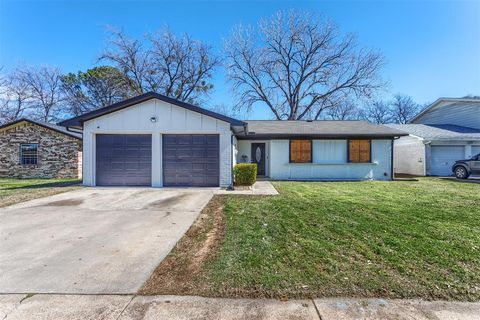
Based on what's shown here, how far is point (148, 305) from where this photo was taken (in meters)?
2.36

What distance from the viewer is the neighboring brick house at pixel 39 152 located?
14.6 meters

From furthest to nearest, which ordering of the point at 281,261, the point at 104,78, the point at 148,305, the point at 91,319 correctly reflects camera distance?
the point at 104,78
the point at 281,261
the point at 148,305
the point at 91,319

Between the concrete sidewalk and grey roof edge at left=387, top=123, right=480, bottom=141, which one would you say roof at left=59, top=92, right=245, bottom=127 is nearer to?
the concrete sidewalk

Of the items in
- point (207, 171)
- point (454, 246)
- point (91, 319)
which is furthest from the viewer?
point (207, 171)

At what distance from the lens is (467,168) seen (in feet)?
43.0

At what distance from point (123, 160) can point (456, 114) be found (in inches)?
956

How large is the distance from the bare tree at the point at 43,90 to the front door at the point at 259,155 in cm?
2561

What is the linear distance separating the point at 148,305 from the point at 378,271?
266 centimetres

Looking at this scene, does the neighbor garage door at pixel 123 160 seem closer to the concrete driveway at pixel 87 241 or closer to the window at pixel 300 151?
the concrete driveway at pixel 87 241

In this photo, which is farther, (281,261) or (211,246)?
(211,246)

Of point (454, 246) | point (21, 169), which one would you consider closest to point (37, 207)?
point (454, 246)

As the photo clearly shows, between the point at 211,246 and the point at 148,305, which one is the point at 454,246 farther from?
the point at 148,305

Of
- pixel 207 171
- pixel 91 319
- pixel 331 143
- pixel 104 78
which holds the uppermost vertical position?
pixel 104 78

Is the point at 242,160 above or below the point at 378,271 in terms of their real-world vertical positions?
above
